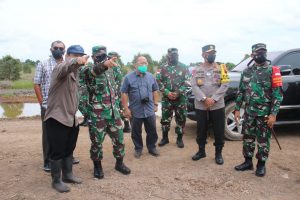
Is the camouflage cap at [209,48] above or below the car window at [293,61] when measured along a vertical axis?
above

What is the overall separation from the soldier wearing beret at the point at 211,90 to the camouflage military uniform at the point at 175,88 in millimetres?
717

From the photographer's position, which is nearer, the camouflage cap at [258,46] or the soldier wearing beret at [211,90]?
the camouflage cap at [258,46]

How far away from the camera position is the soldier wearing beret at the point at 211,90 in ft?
16.8

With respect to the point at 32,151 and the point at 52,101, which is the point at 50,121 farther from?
the point at 32,151

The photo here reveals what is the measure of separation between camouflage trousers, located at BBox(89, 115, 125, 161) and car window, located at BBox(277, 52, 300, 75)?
12.1 ft

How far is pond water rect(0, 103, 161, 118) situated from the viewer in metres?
12.3

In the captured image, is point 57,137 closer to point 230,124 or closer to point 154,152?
point 154,152

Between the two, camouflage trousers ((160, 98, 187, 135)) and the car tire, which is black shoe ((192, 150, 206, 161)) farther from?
the car tire

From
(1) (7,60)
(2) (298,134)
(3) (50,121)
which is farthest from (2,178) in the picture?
(1) (7,60)

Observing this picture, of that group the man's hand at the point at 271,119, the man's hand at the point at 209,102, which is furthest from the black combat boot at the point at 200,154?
the man's hand at the point at 271,119

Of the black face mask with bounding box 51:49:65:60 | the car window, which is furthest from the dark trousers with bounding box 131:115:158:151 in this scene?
Answer: the car window

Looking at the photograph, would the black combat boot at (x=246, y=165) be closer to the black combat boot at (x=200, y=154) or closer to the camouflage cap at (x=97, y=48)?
the black combat boot at (x=200, y=154)

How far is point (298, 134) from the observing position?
7.10m

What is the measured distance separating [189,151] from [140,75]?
161 cm
